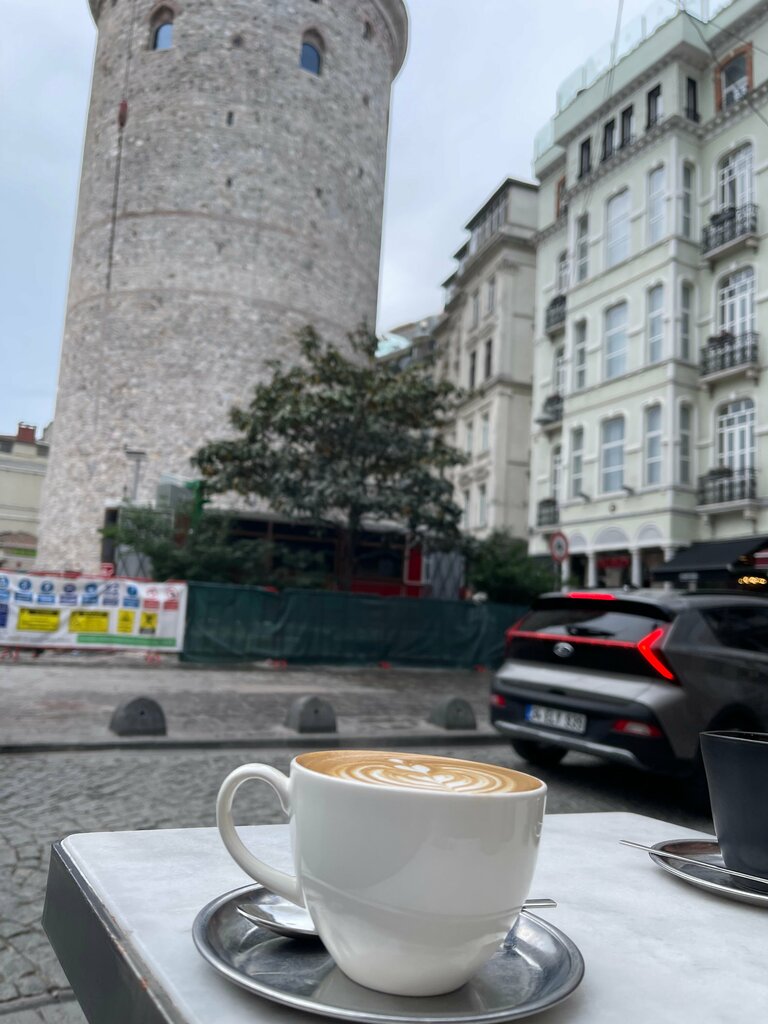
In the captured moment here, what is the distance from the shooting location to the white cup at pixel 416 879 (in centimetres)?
84

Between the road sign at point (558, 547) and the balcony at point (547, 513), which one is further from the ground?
the balcony at point (547, 513)

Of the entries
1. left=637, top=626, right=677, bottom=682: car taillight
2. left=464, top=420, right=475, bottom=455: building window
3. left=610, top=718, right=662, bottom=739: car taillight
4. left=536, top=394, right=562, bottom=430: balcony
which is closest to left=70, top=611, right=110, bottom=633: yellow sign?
left=610, top=718, right=662, bottom=739: car taillight

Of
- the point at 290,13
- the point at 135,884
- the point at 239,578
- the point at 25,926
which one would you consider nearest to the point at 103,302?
the point at 290,13

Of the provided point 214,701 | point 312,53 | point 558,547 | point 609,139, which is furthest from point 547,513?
point 312,53

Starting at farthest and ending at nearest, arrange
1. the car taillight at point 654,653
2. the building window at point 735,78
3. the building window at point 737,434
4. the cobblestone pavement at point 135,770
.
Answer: the building window at point 735,78
the building window at point 737,434
the car taillight at point 654,653
the cobblestone pavement at point 135,770

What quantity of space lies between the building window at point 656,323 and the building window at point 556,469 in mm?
5669

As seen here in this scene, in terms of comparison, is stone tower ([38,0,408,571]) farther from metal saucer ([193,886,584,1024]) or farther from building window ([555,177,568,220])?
metal saucer ([193,886,584,1024])

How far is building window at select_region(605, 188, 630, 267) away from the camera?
26828 millimetres

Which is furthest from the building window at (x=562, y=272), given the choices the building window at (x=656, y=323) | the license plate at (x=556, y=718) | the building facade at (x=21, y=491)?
the building facade at (x=21, y=491)

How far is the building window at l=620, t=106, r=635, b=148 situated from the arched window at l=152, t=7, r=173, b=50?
1788 cm

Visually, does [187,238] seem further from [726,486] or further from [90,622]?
[726,486]

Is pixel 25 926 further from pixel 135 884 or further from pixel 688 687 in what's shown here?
pixel 688 687

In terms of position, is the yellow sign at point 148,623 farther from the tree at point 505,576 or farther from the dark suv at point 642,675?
the dark suv at point 642,675

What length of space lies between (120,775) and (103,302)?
2808 cm
